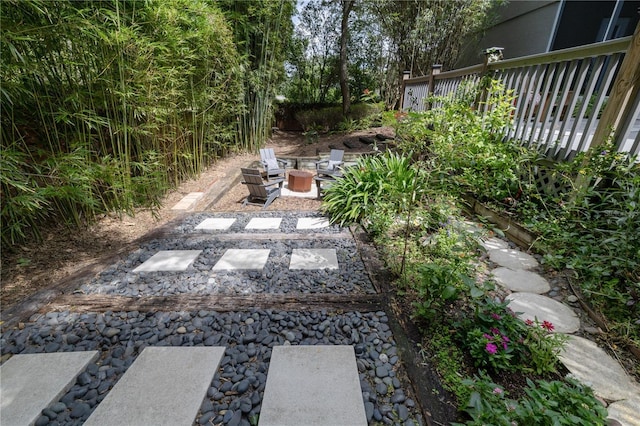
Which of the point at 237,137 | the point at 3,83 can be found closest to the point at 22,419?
the point at 3,83

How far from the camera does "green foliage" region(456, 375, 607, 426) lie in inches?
29.7

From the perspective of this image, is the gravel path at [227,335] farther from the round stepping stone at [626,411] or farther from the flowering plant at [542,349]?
the round stepping stone at [626,411]

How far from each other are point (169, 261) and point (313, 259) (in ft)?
3.82

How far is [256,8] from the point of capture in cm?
535

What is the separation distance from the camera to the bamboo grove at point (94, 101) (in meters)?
1.78

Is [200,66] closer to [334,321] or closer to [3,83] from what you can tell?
[3,83]

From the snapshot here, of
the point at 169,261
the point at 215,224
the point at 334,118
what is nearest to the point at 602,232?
the point at 169,261

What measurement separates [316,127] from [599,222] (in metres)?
7.75

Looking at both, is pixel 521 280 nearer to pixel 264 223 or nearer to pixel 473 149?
pixel 473 149

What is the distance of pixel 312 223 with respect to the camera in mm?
3107

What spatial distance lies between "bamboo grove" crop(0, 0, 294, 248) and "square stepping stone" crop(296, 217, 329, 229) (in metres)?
1.70

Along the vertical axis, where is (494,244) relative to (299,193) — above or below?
above

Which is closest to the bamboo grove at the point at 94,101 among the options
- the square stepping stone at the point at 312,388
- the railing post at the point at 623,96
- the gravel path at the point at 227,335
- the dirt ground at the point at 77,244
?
the dirt ground at the point at 77,244

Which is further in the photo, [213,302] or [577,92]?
[577,92]
